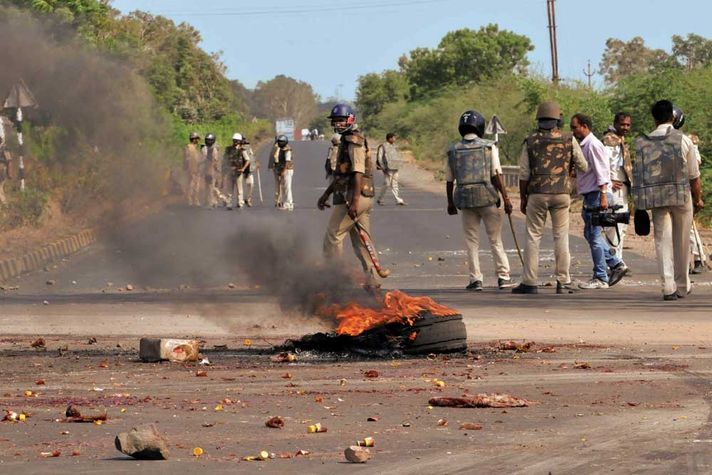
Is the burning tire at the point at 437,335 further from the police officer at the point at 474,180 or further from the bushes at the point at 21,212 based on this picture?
the bushes at the point at 21,212

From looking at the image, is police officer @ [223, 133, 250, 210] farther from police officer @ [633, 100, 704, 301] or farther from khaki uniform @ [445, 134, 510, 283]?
police officer @ [633, 100, 704, 301]

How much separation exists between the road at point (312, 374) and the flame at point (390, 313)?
0.32 metres

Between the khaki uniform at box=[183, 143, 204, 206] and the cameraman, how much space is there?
637cm

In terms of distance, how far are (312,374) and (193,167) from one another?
19935mm

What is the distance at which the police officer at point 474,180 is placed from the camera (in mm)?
16141

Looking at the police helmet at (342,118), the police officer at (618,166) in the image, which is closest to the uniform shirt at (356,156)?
the police helmet at (342,118)

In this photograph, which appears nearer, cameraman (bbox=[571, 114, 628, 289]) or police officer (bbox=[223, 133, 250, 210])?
cameraman (bbox=[571, 114, 628, 289])

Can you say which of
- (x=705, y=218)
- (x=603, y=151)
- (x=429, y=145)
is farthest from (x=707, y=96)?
(x=429, y=145)

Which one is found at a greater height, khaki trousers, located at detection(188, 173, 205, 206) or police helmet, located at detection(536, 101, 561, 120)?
police helmet, located at detection(536, 101, 561, 120)

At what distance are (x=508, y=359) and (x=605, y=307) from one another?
394 centimetres

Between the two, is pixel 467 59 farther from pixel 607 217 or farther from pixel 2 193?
pixel 607 217

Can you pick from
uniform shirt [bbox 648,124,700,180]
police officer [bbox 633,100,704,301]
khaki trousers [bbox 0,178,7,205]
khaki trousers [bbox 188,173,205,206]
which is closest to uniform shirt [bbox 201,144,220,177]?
khaki trousers [bbox 188,173,205,206]

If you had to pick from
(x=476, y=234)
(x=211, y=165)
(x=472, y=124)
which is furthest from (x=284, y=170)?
(x=472, y=124)

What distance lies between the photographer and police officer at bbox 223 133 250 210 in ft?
118
